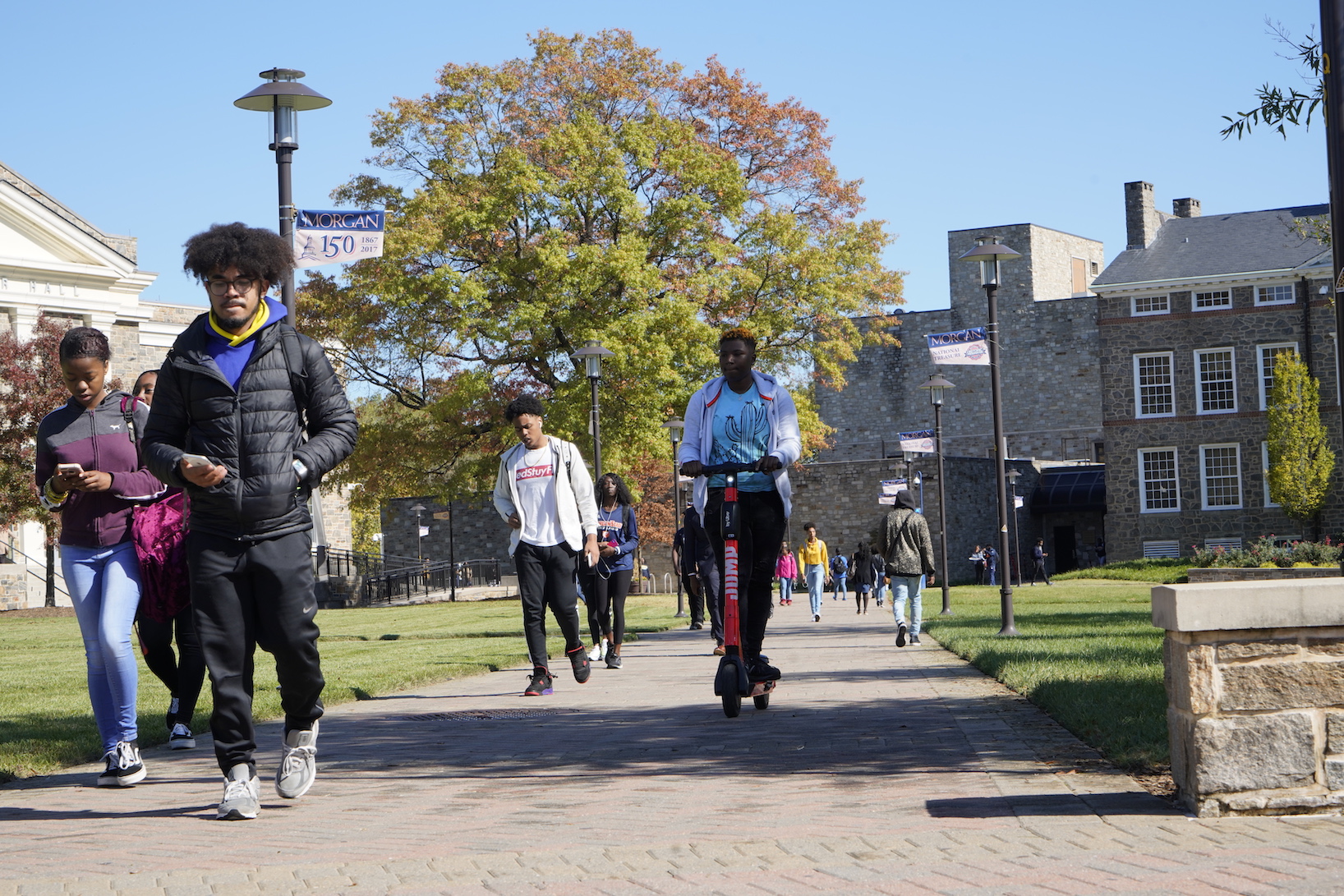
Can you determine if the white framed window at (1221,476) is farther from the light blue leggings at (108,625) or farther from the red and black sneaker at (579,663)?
the light blue leggings at (108,625)

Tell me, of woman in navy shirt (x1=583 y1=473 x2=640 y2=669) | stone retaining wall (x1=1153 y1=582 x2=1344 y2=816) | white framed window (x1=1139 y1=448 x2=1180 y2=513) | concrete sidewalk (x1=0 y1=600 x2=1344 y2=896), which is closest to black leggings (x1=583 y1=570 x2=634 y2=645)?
woman in navy shirt (x1=583 y1=473 x2=640 y2=669)

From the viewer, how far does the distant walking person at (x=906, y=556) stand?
14359 mm

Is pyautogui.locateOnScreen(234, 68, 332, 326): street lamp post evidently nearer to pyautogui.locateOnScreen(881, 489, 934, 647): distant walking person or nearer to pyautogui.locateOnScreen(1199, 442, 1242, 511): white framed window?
pyautogui.locateOnScreen(881, 489, 934, 647): distant walking person

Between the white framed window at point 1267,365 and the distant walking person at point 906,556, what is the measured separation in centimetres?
3606

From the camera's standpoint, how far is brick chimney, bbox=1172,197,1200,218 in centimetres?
5359

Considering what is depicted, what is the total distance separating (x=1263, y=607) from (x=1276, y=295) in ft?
153

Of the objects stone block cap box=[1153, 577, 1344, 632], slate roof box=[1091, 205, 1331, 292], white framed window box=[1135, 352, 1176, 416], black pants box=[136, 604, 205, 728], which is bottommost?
black pants box=[136, 604, 205, 728]

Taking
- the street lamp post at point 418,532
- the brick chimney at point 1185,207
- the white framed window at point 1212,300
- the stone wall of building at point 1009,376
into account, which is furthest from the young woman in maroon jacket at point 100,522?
the stone wall of building at point 1009,376

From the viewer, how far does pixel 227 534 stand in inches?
192

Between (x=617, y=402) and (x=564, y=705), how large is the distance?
22.3 meters

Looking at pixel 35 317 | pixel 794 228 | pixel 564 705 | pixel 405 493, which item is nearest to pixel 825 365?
pixel 794 228

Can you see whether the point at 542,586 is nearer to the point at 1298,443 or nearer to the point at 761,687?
the point at 761,687

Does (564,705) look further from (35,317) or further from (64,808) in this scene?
(35,317)

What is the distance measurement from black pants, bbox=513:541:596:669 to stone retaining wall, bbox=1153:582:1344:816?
216 inches
